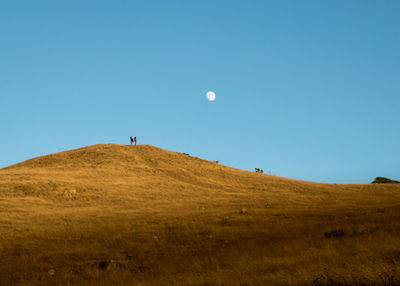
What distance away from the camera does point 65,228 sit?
24859mm

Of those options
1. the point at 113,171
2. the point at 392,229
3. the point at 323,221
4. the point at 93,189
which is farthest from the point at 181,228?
the point at 113,171

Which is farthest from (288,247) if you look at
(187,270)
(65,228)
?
(65,228)

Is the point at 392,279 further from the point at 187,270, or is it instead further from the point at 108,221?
the point at 108,221

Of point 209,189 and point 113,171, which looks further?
point 113,171

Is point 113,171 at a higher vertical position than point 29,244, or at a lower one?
higher

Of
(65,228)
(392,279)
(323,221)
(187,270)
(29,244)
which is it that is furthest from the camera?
(65,228)

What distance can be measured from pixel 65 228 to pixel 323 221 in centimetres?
1771

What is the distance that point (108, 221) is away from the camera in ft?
89.3

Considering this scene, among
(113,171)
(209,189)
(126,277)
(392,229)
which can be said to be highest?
(113,171)

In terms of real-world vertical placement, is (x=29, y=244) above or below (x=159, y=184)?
below

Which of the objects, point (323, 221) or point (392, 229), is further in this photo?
point (323, 221)

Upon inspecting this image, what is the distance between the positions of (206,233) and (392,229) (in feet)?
32.7

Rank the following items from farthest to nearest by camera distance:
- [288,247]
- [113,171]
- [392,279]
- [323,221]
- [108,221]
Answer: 1. [113,171]
2. [108,221]
3. [323,221]
4. [288,247]
5. [392,279]

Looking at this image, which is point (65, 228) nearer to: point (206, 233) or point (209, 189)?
point (206, 233)
